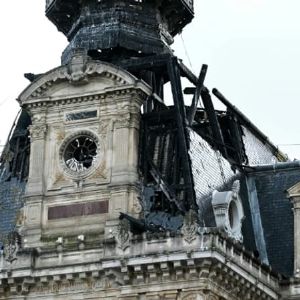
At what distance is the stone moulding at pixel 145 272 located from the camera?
4850 cm

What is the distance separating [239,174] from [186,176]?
6346 millimetres

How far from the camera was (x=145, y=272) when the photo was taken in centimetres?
Result: 4909

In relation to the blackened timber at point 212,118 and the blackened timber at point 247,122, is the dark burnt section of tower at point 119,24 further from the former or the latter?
the blackened timber at point 247,122

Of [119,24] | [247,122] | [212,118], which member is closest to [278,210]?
[212,118]

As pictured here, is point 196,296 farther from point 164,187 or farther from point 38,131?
point 38,131

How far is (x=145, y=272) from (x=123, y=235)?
5.63ft

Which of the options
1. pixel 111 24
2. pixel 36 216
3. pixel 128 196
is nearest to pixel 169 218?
pixel 128 196

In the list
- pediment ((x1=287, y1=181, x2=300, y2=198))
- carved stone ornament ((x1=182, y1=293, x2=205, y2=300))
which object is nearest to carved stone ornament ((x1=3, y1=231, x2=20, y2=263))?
carved stone ornament ((x1=182, y1=293, x2=205, y2=300))

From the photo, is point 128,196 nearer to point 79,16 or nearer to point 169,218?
point 169,218

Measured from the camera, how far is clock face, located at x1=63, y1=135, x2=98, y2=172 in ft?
174

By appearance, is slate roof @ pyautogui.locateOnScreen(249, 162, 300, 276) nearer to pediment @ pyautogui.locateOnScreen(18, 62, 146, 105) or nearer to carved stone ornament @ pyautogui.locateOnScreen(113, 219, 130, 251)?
carved stone ornament @ pyautogui.locateOnScreen(113, 219, 130, 251)

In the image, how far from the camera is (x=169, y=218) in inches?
2013

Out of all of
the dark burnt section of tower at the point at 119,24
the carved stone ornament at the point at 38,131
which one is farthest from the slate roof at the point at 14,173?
the dark burnt section of tower at the point at 119,24

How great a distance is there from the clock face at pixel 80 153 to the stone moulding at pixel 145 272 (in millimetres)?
4042
